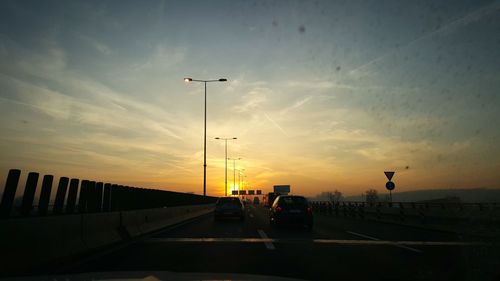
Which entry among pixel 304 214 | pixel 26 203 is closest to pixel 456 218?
pixel 304 214

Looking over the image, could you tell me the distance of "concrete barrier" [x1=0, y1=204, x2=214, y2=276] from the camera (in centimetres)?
707

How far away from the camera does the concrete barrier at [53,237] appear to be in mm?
7066

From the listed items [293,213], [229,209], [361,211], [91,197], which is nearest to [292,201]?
[293,213]

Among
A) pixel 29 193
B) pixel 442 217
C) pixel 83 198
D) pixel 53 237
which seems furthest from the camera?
pixel 442 217

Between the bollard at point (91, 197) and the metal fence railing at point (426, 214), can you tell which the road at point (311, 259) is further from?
the metal fence railing at point (426, 214)

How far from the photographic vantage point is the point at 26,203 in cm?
941

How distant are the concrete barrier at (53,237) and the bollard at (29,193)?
0.99m

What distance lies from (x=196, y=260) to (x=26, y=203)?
405cm

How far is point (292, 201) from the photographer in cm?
1967


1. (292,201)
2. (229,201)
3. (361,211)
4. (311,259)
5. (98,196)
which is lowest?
(311,259)

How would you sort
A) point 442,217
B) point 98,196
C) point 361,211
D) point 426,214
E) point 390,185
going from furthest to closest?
point 361,211, point 390,185, point 426,214, point 442,217, point 98,196

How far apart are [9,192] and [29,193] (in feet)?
2.15

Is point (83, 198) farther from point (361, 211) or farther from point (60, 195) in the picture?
point (361, 211)

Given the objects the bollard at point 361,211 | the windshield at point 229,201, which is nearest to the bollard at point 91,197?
the windshield at point 229,201
